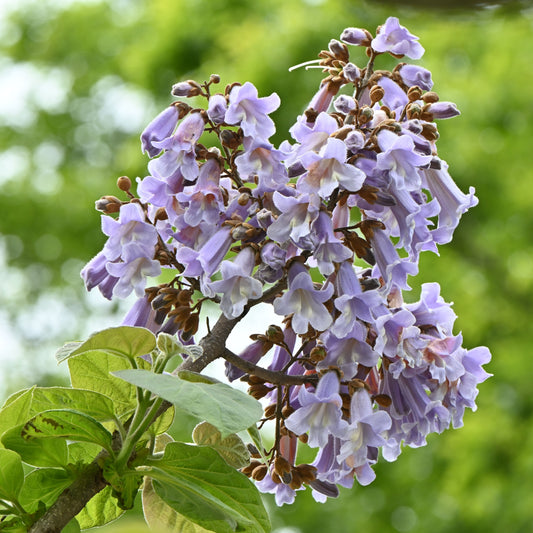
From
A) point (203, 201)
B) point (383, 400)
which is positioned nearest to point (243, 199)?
point (203, 201)

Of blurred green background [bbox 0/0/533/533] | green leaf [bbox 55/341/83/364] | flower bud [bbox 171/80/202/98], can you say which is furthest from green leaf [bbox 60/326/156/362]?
blurred green background [bbox 0/0/533/533]

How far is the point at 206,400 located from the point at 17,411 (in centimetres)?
20

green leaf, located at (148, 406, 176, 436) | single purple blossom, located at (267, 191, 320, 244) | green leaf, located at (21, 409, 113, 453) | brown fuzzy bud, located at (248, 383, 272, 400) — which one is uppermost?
single purple blossom, located at (267, 191, 320, 244)

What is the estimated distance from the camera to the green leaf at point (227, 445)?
0.85 metres

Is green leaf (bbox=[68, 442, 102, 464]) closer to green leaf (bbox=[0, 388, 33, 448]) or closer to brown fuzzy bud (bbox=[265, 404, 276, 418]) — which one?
green leaf (bbox=[0, 388, 33, 448])

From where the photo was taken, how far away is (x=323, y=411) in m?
0.84

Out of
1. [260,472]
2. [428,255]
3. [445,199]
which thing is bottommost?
[428,255]

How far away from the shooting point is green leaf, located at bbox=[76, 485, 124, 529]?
33.1 inches

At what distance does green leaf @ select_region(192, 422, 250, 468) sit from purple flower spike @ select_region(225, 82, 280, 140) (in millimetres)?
304

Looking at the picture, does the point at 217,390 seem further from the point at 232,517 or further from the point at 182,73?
the point at 182,73

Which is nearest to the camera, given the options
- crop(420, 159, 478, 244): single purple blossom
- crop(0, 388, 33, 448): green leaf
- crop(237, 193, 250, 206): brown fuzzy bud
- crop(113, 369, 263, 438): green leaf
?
crop(113, 369, 263, 438): green leaf

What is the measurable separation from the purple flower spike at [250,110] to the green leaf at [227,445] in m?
0.30

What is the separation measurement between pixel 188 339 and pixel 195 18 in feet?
26.0

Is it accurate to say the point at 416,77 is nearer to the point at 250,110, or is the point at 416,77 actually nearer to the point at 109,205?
the point at 250,110
